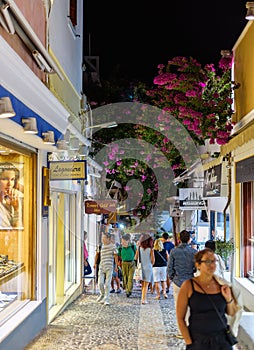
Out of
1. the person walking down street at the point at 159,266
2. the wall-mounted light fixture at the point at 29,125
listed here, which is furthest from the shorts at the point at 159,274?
the wall-mounted light fixture at the point at 29,125

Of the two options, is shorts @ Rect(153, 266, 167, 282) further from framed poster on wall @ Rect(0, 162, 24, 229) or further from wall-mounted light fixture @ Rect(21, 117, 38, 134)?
wall-mounted light fixture @ Rect(21, 117, 38, 134)

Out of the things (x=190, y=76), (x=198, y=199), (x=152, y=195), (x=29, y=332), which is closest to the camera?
(x=29, y=332)

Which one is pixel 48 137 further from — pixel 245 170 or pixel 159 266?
pixel 159 266

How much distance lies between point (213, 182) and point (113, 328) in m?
5.85

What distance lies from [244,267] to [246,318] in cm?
285

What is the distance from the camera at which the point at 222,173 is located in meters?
14.6

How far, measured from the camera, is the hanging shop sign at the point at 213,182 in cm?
1495

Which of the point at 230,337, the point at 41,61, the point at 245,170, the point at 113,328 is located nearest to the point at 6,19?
the point at 41,61

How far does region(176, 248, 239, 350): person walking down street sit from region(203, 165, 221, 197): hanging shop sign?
28.7ft

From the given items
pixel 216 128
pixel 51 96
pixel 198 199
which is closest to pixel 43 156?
pixel 51 96

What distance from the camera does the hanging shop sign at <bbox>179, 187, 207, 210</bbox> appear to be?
1895cm

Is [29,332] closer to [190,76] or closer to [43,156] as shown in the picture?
[43,156]

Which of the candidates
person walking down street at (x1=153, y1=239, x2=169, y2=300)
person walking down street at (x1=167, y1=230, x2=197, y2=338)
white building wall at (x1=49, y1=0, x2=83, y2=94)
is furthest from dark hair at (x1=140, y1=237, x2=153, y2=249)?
person walking down street at (x1=167, y1=230, x2=197, y2=338)

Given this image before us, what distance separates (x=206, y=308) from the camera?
5977mm
